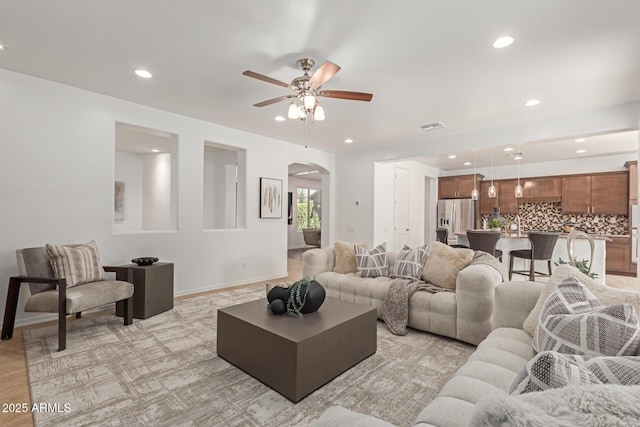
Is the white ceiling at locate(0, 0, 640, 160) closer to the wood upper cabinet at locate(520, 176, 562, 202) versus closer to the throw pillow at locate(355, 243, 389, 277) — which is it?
the throw pillow at locate(355, 243, 389, 277)

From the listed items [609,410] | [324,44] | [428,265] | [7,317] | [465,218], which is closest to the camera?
[609,410]

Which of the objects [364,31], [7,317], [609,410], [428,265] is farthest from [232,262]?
[609,410]

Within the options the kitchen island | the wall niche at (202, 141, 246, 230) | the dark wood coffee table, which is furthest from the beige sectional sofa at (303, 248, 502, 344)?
the wall niche at (202, 141, 246, 230)

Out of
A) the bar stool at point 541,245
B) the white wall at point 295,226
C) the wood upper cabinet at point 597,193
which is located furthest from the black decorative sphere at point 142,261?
the wood upper cabinet at point 597,193

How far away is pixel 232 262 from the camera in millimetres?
5035

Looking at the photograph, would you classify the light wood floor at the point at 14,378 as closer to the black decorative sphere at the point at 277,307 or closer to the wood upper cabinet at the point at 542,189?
the black decorative sphere at the point at 277,307

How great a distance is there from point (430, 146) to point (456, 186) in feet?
11.2

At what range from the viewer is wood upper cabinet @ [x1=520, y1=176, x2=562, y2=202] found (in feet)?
24.0

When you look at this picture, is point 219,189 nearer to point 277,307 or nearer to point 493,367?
point 277,307

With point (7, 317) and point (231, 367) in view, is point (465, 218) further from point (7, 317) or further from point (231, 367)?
point (7, 317)

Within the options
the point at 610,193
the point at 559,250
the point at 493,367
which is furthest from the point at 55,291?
the point at 610,193

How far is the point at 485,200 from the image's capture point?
26.8 feet

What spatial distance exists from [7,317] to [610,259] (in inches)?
388

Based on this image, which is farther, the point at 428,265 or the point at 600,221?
the point at 600,221
